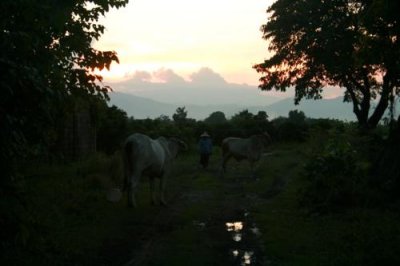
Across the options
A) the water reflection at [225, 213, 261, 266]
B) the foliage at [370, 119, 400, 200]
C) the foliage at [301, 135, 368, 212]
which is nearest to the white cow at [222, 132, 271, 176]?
the foliage at [301, 135, 368, 212]

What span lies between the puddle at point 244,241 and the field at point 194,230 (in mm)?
16

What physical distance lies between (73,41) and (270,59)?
2768 cm

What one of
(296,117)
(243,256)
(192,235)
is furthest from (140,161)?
(296,117)

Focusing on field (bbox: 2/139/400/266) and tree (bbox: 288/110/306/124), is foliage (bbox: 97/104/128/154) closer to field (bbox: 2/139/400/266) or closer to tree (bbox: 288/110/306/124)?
field (bbox: 2/139/400/266)

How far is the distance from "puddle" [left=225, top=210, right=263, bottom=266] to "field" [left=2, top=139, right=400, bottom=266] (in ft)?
0.05

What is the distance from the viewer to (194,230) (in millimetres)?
10664

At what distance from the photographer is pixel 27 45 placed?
575 centimetres

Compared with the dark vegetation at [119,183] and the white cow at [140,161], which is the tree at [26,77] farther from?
the white cow at [140,161]

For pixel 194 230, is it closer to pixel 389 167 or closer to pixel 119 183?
pixel 389 167

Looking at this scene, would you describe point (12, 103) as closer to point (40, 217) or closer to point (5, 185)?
point (5, 185)

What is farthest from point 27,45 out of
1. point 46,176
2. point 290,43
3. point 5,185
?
point 290,43

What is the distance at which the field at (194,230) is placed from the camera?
27.2ft

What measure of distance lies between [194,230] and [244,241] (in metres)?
1.26

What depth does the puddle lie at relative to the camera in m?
8.38
